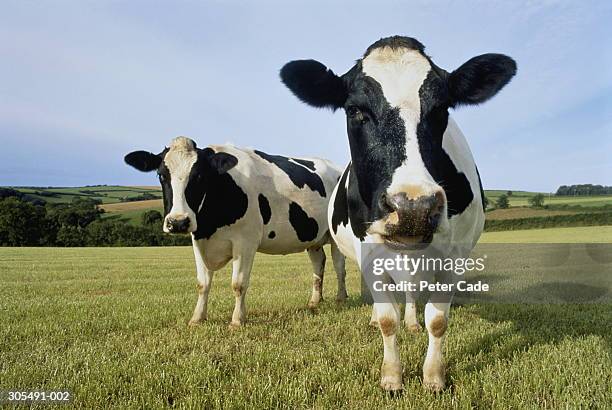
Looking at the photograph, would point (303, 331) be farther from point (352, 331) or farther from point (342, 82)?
point (342, 82)

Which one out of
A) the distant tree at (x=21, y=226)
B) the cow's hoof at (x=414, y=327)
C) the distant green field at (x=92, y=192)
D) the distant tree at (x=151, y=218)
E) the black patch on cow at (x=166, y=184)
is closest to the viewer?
the cow's hoof at (x=414, y=327)

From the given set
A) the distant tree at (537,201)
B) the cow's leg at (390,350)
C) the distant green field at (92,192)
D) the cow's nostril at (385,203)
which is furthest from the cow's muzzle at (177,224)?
the distant green field at (92,192)

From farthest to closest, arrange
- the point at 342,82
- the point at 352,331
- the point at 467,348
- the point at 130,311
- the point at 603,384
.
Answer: the point at 130,311 < the point at 352,331 < the point at 467,348 < the point at 342,82 < the point at 603,384

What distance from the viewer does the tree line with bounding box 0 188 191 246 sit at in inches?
2331

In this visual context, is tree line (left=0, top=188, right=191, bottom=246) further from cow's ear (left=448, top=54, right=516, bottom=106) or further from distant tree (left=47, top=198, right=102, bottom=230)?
cow's ear (left=448, top=54, right=516, bottom=106)

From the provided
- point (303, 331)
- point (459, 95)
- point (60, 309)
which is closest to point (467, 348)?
point (303, 331)

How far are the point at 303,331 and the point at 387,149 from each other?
3356 millimetres

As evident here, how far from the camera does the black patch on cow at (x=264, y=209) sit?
22.7 ft

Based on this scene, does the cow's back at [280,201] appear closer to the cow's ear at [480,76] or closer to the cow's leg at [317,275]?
the cow's leg at [317,275]

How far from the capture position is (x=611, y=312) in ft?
20.9

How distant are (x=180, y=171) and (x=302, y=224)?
266cm

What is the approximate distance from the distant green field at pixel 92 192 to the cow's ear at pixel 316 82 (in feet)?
267

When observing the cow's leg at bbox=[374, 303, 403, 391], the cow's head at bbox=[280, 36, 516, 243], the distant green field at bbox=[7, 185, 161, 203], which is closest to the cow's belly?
the cow's leg at bbox=[374, 303, 403, 391]

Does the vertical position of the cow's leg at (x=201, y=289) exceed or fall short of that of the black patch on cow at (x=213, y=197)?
it falls short
